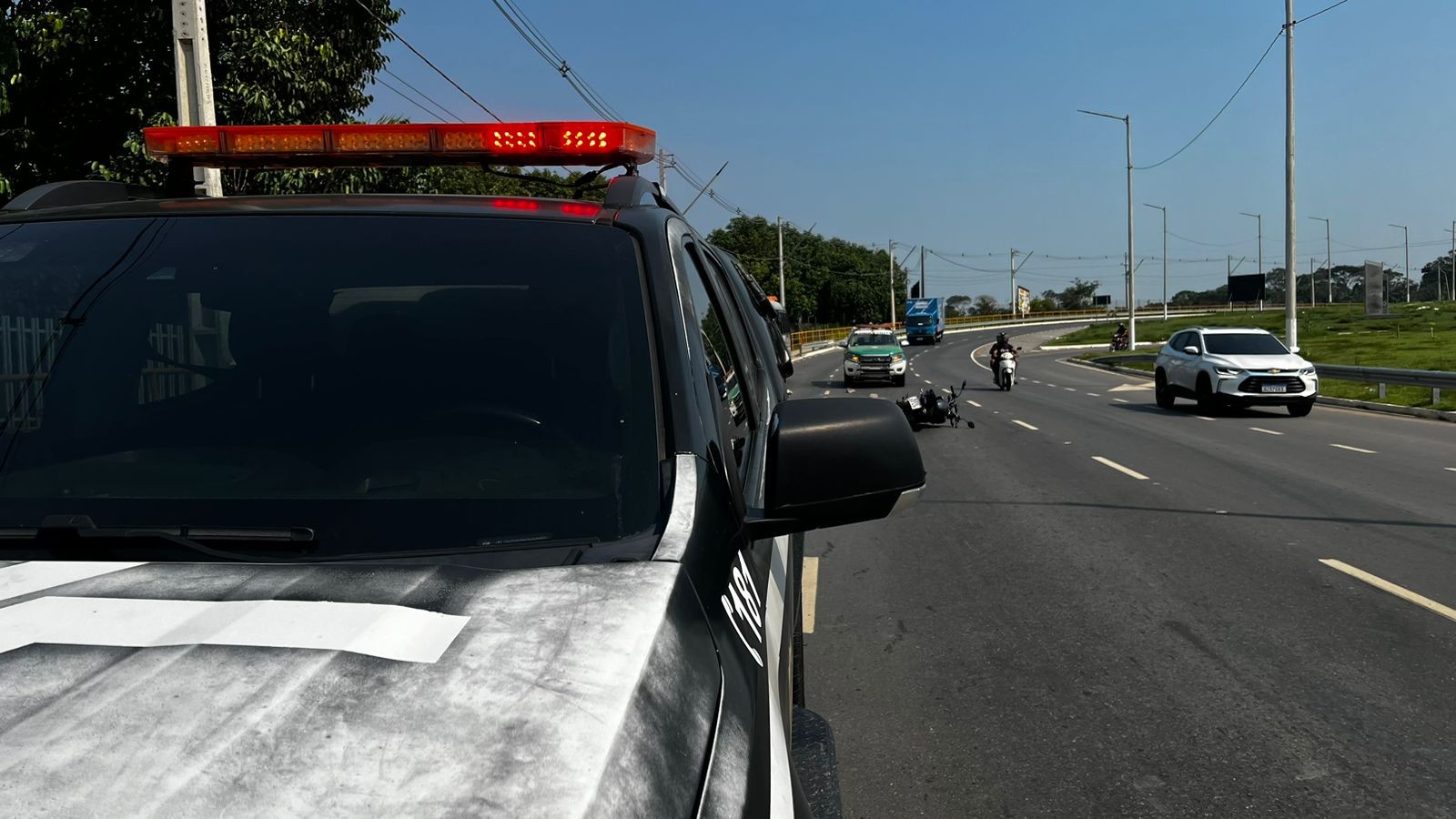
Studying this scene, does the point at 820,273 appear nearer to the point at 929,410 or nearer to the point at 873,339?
the point at 873,339

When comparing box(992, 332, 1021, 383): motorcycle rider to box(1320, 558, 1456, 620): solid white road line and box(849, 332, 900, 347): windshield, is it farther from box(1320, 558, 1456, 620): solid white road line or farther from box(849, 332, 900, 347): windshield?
box(1320, 558, 1456, 620): solid white road line

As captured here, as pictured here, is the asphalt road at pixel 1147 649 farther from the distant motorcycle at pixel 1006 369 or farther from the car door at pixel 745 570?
the distant motorcycle at pixel 1006 369

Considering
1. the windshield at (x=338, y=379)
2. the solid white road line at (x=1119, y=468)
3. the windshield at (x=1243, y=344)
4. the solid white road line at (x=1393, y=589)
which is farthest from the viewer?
the windshield at (x=1243, y=344)

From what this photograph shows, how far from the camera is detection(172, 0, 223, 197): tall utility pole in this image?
10.4 meters

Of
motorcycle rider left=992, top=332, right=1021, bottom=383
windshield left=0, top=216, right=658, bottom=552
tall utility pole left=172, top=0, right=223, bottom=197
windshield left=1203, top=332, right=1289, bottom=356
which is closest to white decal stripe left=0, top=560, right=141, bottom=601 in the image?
windshield left=0, top=216, right=658, bottom=552

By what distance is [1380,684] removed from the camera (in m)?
4.76

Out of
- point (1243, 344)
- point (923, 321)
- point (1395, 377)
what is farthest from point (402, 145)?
point (923, 321)

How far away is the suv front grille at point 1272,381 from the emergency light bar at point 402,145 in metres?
18.9

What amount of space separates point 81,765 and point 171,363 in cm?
144

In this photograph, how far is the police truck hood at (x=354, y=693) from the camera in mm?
1088

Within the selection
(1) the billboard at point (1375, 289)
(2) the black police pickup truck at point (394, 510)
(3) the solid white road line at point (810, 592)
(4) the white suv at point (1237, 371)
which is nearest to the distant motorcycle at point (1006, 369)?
(4) the white suv at point (1237, 371)

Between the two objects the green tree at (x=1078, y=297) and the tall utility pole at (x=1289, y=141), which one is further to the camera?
the green tree at (x=1078, y=297)

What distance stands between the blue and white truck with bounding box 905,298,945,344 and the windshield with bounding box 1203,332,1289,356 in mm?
61442

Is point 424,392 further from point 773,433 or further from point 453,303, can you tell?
point 773,433
